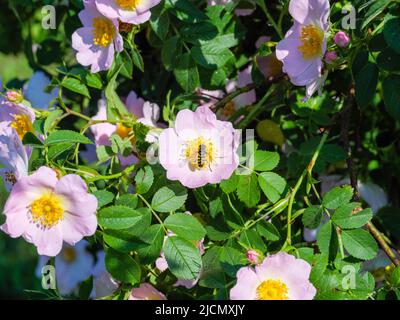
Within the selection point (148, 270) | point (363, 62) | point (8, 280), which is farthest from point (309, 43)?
point (8, 280)

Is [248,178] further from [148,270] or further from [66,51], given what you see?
[66,51]

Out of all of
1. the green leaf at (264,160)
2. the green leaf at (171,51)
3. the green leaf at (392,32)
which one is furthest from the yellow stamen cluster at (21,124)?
the green leaf at (392,32)

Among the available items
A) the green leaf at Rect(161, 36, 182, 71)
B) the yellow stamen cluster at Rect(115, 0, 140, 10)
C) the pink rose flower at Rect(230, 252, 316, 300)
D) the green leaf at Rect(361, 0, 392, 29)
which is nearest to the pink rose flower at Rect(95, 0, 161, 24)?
the yellow stamen cluster at Rect(115, 0, 140, 10)

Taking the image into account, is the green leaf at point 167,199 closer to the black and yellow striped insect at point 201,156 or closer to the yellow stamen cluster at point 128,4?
the black and yellow striped insect at point 201,156

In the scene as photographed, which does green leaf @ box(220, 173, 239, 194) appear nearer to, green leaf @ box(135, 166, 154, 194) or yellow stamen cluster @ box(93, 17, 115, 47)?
green leaf @ box(135, 166, 154, 194)

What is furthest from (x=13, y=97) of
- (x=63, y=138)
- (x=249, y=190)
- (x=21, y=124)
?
(x=249, y=190)

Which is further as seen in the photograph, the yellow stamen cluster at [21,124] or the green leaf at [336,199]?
the yellow stamen cluster at [21,124]

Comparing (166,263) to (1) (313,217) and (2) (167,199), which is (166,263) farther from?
(1) (313,217)
